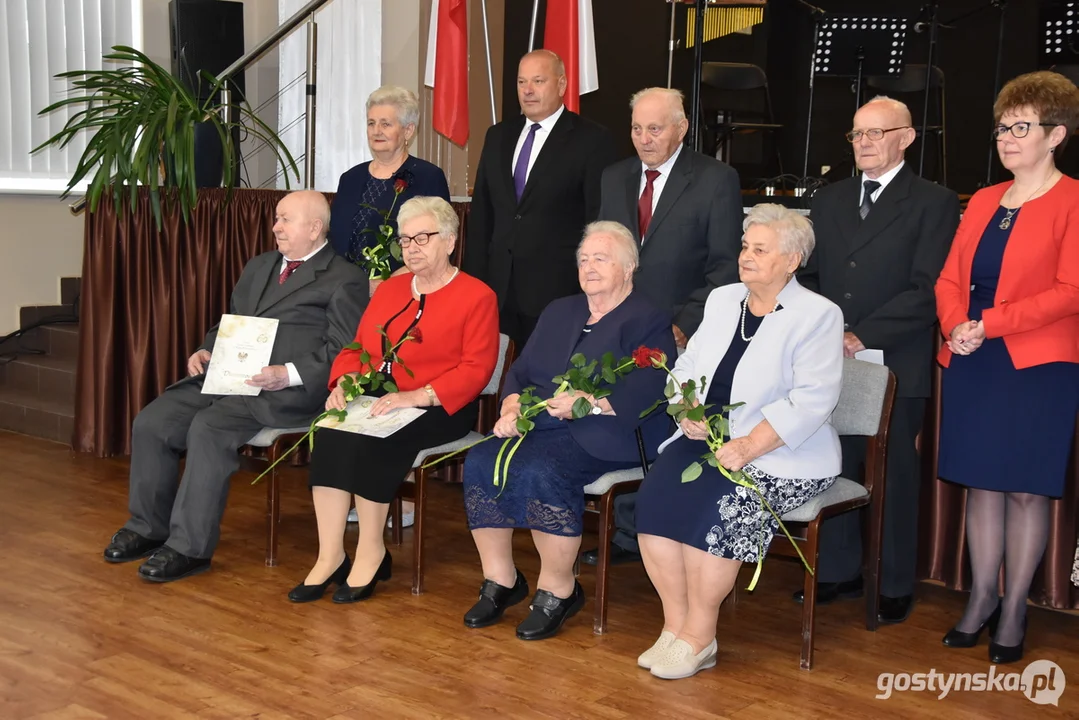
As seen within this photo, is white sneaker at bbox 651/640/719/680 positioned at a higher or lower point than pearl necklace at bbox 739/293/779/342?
lower

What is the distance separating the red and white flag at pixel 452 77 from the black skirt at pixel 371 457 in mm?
2736

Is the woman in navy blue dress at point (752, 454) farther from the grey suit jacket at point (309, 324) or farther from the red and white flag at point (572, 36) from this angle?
the red and white flag at point (572, 36)

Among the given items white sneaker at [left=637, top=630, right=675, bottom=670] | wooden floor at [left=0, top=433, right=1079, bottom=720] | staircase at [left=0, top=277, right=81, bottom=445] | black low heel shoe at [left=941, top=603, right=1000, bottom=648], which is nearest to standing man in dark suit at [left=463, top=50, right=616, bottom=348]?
wooden floor at [left=0, top=433, right=1079, bottom=720]

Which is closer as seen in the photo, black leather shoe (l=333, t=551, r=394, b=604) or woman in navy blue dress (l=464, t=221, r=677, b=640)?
woman in navy blue dress (l=464, t=221, r=677, b=640)

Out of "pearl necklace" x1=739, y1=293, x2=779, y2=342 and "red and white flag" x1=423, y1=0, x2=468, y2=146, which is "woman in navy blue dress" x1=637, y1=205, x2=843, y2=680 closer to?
"pearl necklace" x1=739, y1=293, x2=779, y2=342

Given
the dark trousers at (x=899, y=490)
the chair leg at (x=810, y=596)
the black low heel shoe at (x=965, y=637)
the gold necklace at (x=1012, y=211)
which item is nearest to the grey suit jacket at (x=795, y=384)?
the chair leg at (x=810, y=596)

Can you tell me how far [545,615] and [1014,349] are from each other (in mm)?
1566

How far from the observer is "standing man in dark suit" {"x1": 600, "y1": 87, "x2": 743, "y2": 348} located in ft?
12.9

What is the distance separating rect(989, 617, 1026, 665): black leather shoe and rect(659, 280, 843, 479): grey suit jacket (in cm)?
71

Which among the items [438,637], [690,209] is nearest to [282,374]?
[438,637]

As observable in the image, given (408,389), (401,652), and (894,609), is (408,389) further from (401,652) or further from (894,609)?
(894,609)

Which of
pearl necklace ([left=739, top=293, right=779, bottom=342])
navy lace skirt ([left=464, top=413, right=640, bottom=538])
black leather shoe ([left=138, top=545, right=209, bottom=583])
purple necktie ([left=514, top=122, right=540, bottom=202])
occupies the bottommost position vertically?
black leather shoe ([left=138, top=545, right=209, bottom=583])

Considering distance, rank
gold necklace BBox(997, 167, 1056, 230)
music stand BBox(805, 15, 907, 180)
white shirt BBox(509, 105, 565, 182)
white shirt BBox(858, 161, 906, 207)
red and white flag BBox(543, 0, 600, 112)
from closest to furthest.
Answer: gold necklace BBox(997, 167, 1056, 230)
white shirt BBox(858, 161, 906, 207)
white shirt BBox(509, 105, 565, 182)
red and white flag BBox(543, 0, 600, 112)
music stand BBox(805, 15, 907, 180)

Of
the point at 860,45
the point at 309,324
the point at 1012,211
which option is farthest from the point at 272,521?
the point at 860,45
